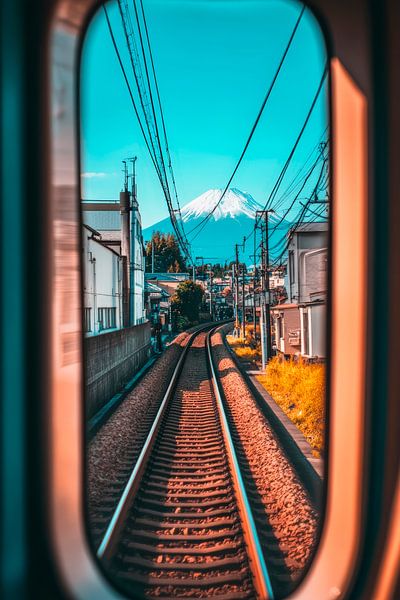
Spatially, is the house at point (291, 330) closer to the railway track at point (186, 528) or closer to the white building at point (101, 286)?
the white building at point (101, 286)

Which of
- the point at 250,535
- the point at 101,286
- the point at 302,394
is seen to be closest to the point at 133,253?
the point at 101,286

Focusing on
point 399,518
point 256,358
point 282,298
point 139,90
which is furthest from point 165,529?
point 282,298

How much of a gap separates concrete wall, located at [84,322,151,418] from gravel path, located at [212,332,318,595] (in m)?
2.48

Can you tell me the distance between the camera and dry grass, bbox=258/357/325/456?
7867 millimetres

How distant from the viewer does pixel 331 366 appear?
184 cm

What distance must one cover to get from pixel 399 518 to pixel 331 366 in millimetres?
560

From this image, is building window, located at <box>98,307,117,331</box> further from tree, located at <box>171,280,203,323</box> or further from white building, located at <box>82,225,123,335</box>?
tree, located at <box>171,280,203,323</box>

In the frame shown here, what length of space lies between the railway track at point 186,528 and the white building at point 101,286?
453cm

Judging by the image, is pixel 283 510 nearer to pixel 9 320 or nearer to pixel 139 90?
pixel 9 320

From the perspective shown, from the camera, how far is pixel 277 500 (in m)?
4.81

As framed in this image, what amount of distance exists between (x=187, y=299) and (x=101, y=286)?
31.5 meters

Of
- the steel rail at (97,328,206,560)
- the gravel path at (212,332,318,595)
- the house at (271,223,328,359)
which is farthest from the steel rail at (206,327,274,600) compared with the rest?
the house at (271,223,328,359)

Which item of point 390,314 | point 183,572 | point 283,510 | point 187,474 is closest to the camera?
point 390,314

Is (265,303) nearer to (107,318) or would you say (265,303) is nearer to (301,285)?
(301,285)
